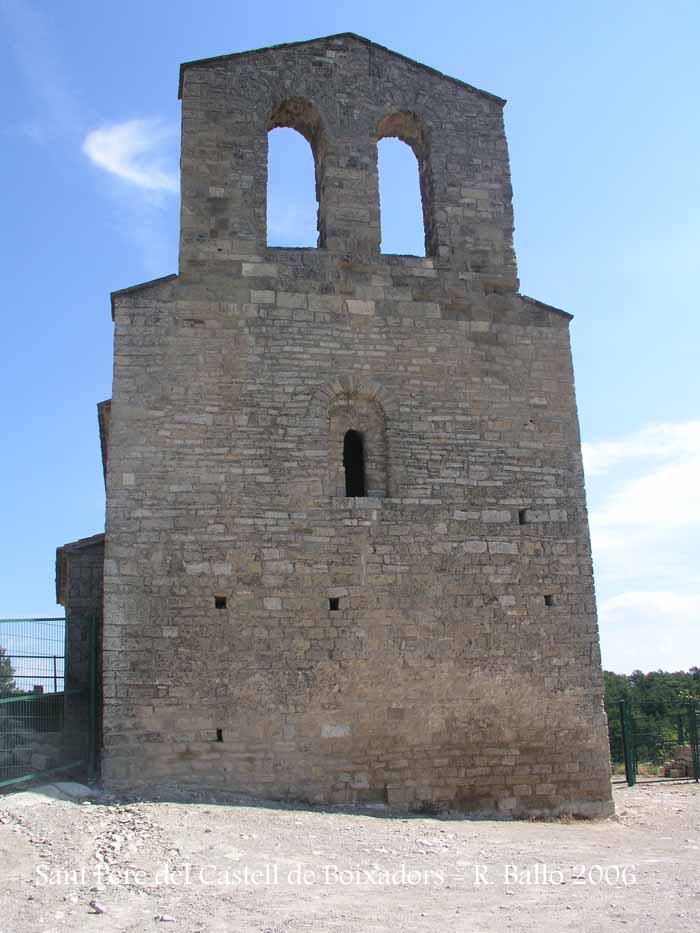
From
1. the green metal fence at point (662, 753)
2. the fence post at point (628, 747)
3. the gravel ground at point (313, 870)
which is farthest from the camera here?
the green metal fence at point (662, 753)

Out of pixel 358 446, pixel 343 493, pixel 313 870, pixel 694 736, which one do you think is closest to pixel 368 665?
pixel 343 493

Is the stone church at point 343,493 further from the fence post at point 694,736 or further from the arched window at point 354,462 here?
the fence post at point 694,736

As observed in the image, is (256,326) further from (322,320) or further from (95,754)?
(95,754)

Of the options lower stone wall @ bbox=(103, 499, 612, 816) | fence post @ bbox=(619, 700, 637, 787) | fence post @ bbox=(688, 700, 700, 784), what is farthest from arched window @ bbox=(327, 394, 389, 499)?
fence post @ bbox=(688, 700, 700, 784)

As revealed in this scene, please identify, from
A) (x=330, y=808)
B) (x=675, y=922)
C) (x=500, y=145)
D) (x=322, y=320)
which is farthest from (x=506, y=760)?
(x=500, y=145)

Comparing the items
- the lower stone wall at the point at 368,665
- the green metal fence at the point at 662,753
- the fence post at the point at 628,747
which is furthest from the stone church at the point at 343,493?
the green metal fence at the point at 662,753

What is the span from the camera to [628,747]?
1273 cm

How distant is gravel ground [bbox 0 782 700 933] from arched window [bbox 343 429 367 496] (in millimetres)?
3464

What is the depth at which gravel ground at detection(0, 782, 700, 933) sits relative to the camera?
5.38 m

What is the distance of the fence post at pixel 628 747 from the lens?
41.2 feet

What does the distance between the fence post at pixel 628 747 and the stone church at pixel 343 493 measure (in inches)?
139

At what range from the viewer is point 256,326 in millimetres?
9656

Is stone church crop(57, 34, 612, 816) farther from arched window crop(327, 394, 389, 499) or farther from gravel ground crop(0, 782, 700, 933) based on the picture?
gravel ground crop(0, 782, 700, 933)

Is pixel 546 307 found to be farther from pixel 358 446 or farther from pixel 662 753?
pixel 662 753
